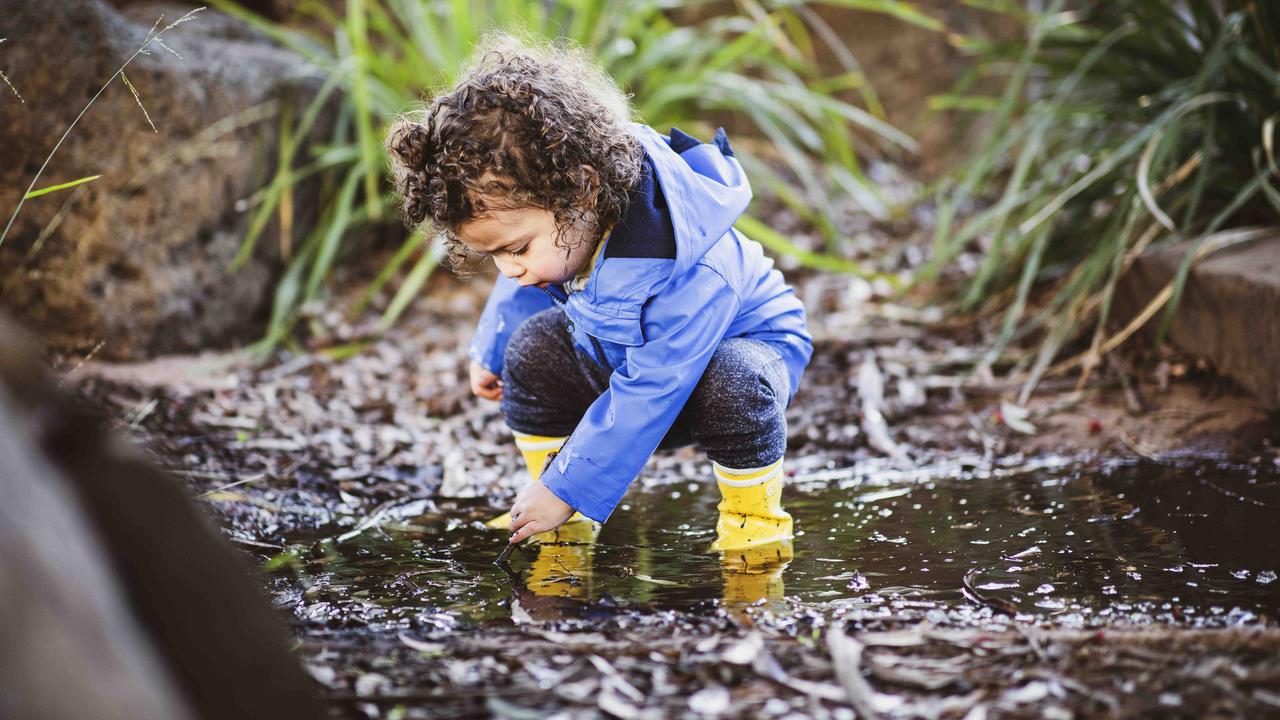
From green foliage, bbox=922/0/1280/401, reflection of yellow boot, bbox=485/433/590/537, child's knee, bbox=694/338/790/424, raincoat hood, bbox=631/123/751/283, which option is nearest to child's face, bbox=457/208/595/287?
raincoat hood, bbox=631/123/751/283

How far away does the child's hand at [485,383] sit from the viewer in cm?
214

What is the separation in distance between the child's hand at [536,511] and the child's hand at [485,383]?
47 cm

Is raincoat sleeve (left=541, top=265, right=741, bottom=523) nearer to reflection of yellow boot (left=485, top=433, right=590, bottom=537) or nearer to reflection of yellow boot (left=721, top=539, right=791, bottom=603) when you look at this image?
reflection of yellow boot (left=721, top=539, right=791, bottom=603)

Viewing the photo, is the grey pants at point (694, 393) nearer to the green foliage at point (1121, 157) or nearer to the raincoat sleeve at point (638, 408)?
the raincoat sleeve at point (638, 408)

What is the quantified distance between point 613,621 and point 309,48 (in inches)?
125

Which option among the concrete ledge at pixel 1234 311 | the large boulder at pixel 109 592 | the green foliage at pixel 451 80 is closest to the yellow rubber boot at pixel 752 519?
the large boulder at pixel 109 592

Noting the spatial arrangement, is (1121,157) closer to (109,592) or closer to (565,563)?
(565,563)

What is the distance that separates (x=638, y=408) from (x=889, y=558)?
0.48m

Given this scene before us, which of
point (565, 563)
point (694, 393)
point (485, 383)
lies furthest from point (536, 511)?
point (485, 383)

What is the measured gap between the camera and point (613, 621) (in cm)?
145

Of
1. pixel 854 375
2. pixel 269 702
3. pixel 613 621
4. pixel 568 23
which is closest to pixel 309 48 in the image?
pixel 568 23

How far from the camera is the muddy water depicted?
59.0 inches

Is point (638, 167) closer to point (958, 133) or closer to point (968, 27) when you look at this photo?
point (958, 133)

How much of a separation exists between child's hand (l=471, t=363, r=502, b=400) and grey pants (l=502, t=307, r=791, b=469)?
10 cm
